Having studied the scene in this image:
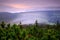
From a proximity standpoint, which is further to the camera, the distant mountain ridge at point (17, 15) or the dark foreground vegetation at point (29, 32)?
the distant mountain ridge at point (17, 15)

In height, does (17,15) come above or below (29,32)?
above

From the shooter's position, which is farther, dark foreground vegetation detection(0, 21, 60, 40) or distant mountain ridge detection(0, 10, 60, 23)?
distant mountain ridge detection(0, 10, 60, 23)

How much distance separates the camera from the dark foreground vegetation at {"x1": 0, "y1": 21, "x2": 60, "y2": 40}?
260cm

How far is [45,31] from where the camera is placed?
2691 mm

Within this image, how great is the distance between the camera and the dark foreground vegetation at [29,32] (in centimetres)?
260

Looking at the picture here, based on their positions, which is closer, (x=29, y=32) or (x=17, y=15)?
(x=29, y=32)

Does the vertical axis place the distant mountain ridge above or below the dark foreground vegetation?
above

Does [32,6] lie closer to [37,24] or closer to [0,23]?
[37,24]

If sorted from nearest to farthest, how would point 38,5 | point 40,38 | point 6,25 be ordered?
point 40,38
point 6,25
point 38,5

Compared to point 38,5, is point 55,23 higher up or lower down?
lower down

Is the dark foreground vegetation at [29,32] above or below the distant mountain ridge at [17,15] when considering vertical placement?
below

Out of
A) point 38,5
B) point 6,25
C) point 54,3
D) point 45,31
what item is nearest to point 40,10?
point 38,5

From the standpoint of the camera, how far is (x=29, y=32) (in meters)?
2.71

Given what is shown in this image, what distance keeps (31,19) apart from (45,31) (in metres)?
0.43
